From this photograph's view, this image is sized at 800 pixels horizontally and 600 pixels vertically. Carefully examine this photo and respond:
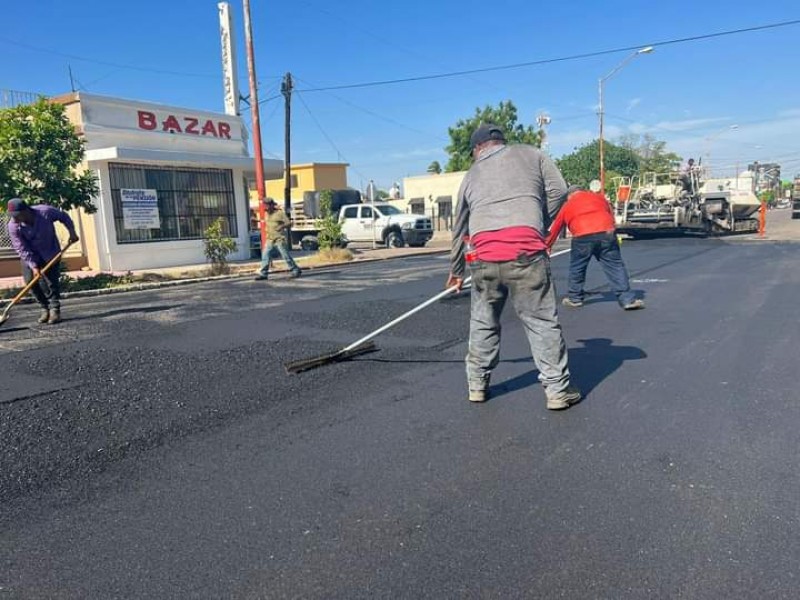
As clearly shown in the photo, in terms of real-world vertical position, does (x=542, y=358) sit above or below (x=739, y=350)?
above

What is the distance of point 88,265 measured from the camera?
624 inches

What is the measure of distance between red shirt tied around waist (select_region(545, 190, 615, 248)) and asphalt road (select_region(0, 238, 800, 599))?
2049 mm

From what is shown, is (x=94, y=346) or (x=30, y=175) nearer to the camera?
(x=94, y=346)

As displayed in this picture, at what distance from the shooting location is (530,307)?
4148 millimetres

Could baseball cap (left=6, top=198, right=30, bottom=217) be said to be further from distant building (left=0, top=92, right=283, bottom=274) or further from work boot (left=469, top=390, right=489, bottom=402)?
distant building (left=0, top=92, right=283, bottom=274)

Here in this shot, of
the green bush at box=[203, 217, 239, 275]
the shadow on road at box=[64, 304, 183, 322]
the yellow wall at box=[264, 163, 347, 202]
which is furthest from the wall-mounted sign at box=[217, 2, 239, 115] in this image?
the yellow wall at box=[264, 163, 347, 202]

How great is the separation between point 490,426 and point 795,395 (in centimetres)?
217

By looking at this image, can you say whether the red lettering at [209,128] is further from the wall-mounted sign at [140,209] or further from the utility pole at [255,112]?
the wall-mounted sign at [140,209]

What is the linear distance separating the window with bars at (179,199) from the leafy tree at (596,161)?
54.1 m

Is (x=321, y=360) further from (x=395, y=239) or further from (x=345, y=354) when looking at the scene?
(x=395, y=239)

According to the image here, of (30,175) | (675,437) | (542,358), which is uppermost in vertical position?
(30,175)

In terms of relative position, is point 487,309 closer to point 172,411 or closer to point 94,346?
point 172,411

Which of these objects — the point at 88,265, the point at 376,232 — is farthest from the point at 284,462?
the point at 376,232

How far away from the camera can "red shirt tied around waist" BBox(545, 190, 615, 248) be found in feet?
27.2
